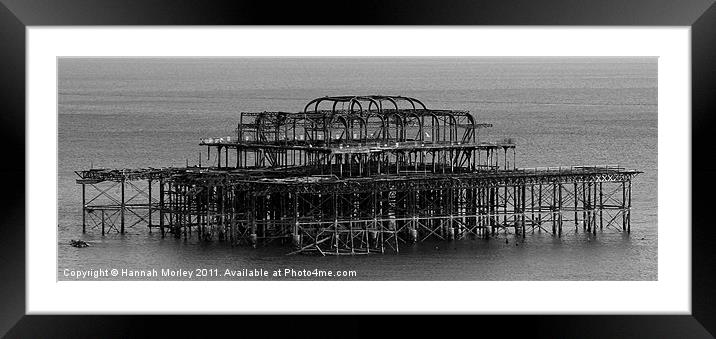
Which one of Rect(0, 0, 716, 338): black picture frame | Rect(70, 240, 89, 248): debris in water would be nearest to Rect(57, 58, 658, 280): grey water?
Rect(70, 240, 89, 248): debris in water
